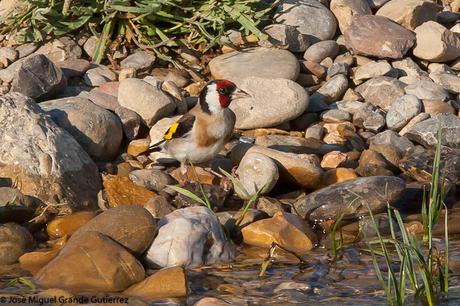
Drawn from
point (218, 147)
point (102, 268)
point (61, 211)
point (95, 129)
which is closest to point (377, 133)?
point (218, 147)

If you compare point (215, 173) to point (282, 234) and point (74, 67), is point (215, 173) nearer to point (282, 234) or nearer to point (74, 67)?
point (282, 234)

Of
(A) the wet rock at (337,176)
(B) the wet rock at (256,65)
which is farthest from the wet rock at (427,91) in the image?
(A) the wet rock at (337,176)

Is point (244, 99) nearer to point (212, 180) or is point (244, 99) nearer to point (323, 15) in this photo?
point (212, 180)

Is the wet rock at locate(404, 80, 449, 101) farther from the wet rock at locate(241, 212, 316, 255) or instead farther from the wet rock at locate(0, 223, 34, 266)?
the wet rock at locate(0, 223, 34, 266)

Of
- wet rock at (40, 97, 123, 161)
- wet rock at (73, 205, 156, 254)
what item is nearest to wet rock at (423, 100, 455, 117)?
wet rock at (40, 97, 123, 161)

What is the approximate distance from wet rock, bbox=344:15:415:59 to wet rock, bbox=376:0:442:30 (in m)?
0.27

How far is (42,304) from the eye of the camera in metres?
5.54

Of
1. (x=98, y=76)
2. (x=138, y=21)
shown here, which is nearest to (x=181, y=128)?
(x=98, y=76)

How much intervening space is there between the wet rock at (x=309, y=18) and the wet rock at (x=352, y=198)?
2.90 meters

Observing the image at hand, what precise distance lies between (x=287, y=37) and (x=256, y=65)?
497 mm

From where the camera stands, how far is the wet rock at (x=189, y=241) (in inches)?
251

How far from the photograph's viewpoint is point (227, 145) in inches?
357

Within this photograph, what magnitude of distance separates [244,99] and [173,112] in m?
0.64

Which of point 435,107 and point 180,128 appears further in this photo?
point 435,107
